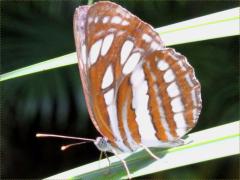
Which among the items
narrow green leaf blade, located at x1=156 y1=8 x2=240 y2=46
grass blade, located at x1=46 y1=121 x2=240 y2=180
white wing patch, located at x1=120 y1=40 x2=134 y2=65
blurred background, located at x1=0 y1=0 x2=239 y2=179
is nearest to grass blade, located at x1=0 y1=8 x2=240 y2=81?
narrow green leaf blade, located at x1=156 y1=8 x2=240 y2=46

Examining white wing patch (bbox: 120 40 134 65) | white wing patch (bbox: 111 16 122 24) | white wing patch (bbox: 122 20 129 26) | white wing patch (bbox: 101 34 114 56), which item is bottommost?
white wing patch (bbox: 120 40 134 65)

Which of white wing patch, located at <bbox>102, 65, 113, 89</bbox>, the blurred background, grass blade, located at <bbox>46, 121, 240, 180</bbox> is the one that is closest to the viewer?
grass blade, located at <bbox>46, 121, 240, 180</bbox>

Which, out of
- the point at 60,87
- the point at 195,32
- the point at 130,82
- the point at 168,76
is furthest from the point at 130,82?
the point at 60,87

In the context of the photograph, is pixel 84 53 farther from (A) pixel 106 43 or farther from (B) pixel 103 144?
(B) pixel 103 144

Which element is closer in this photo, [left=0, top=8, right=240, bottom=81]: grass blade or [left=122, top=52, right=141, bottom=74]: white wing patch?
[left=0, top=8, right=240, bottom=81]: grass blade

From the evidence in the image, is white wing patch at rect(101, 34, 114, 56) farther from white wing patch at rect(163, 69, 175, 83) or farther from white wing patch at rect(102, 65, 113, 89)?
white wing patch at rect(163, 69, 175, 83)

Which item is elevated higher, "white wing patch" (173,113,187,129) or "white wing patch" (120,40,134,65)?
"white wing patch" (120,40,134,65)

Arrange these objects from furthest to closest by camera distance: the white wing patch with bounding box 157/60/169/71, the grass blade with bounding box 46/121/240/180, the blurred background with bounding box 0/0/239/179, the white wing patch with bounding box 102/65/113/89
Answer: the blurred background with bounding box 0/0/239/179, the white wing patch with bounding box 157/60/169/71, the white wing patch with bounding box 102/65/113/89, the grass blade with bounding box 46/121/240/180

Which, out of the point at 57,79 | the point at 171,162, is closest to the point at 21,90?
the point at 57,79

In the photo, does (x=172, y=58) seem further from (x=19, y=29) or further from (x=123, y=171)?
(x=19, y=29)
